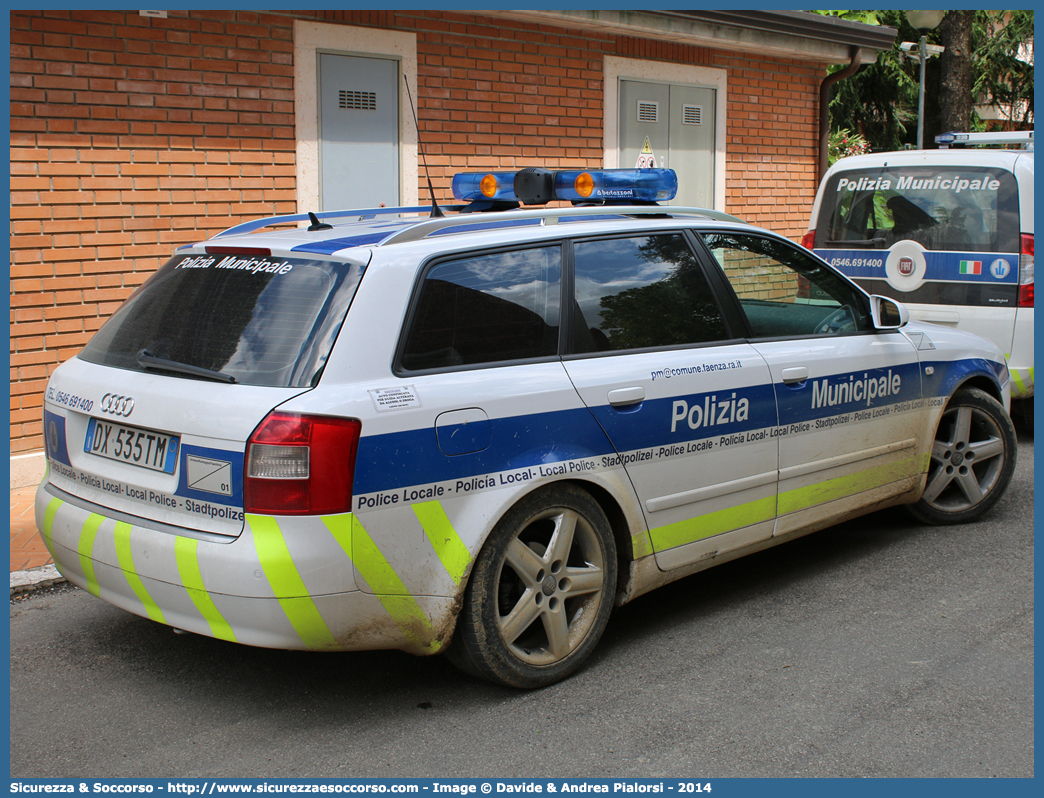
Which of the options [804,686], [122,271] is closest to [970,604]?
[804,686]

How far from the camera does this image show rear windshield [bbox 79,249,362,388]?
10.7ft

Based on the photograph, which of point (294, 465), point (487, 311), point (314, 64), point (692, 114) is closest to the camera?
point (294, 465)

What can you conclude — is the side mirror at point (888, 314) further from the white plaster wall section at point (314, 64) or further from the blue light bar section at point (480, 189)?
the white plaster wall section at point (314, 64)

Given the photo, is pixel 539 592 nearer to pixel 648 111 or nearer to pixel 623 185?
pixel 623 185

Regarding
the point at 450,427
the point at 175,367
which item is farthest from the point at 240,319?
the point at 450,427

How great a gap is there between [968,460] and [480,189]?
9.83 ft

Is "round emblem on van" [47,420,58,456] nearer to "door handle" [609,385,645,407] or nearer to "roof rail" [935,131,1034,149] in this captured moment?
"door handle" [609,385,645,407]

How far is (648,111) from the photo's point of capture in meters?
10.5

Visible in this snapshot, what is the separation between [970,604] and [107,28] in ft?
21.0

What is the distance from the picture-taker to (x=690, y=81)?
35.6 ft

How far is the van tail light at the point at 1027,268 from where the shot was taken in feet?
23.2

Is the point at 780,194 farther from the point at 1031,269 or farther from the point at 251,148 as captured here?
the point at 251,148

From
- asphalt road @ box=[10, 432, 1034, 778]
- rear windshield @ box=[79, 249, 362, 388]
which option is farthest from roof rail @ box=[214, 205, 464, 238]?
asphalt road @ box=[10, 432, 1034, 778]

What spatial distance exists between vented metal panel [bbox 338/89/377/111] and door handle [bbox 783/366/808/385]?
201 inches
